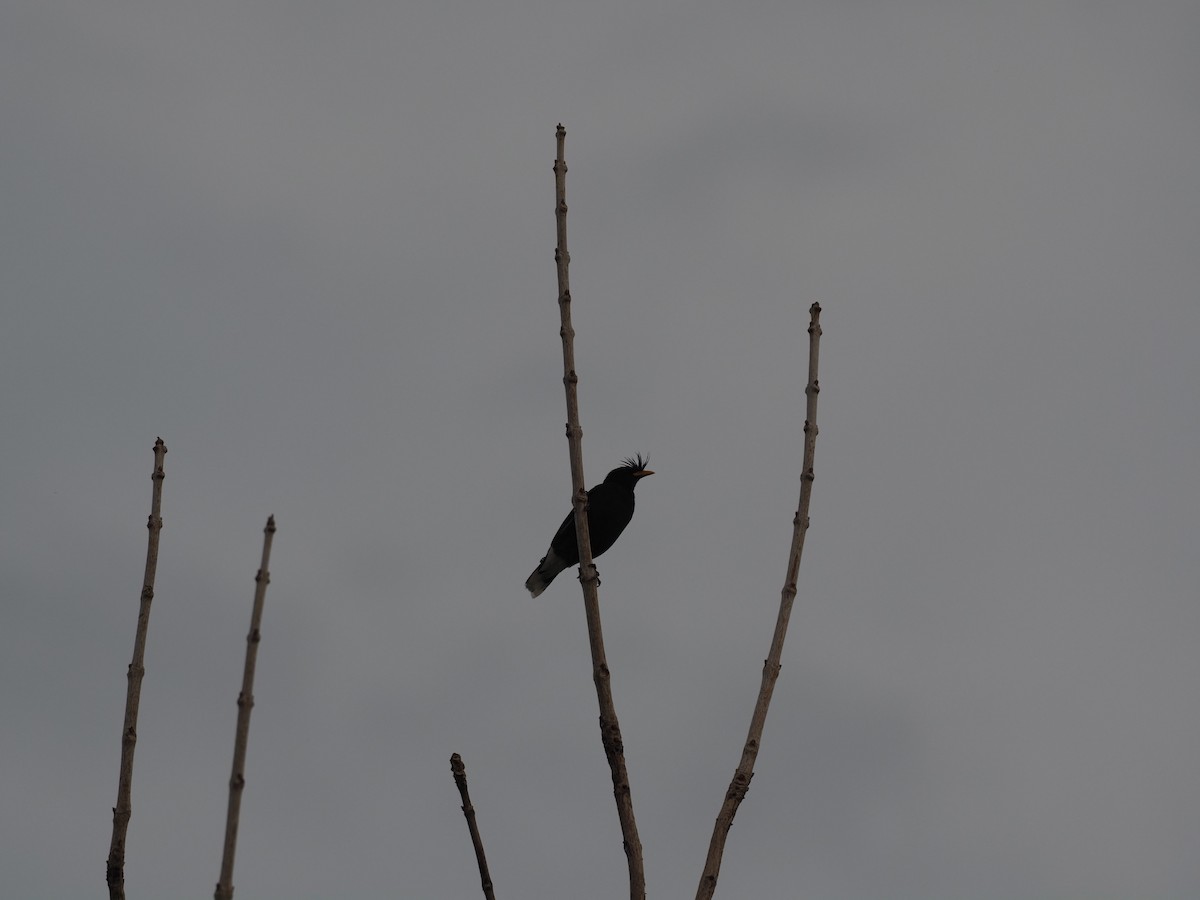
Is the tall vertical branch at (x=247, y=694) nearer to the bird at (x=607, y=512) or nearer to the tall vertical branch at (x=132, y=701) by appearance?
the tall vertical branch at (x=132, y=701)

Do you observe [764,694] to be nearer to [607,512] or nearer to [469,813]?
[469,813]

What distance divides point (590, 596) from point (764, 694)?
0.65 metres

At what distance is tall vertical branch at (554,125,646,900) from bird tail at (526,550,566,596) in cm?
926

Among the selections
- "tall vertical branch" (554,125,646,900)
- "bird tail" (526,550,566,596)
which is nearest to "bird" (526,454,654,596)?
"bird tail" (526,550,566,596)

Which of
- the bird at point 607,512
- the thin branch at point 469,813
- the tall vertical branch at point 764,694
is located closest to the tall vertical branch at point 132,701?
the thin branch at point 469,813

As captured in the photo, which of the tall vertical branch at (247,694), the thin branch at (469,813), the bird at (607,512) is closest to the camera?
the tall vertical branch at (247,694)

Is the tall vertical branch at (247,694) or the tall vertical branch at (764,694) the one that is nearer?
the tall vertical branch at (247,694)

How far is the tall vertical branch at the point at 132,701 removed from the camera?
420 cm

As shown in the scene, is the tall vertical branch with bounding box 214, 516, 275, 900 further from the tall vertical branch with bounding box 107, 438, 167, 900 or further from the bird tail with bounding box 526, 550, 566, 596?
the bird tail with bounding box 526, 550, 566, 596

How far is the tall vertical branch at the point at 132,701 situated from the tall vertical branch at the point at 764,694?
173 cm

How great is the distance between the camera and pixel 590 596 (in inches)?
181

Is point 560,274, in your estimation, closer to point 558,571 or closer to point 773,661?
point 773,661

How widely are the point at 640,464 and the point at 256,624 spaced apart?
10.5m

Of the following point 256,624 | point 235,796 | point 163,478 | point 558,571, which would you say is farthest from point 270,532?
point 558,571
